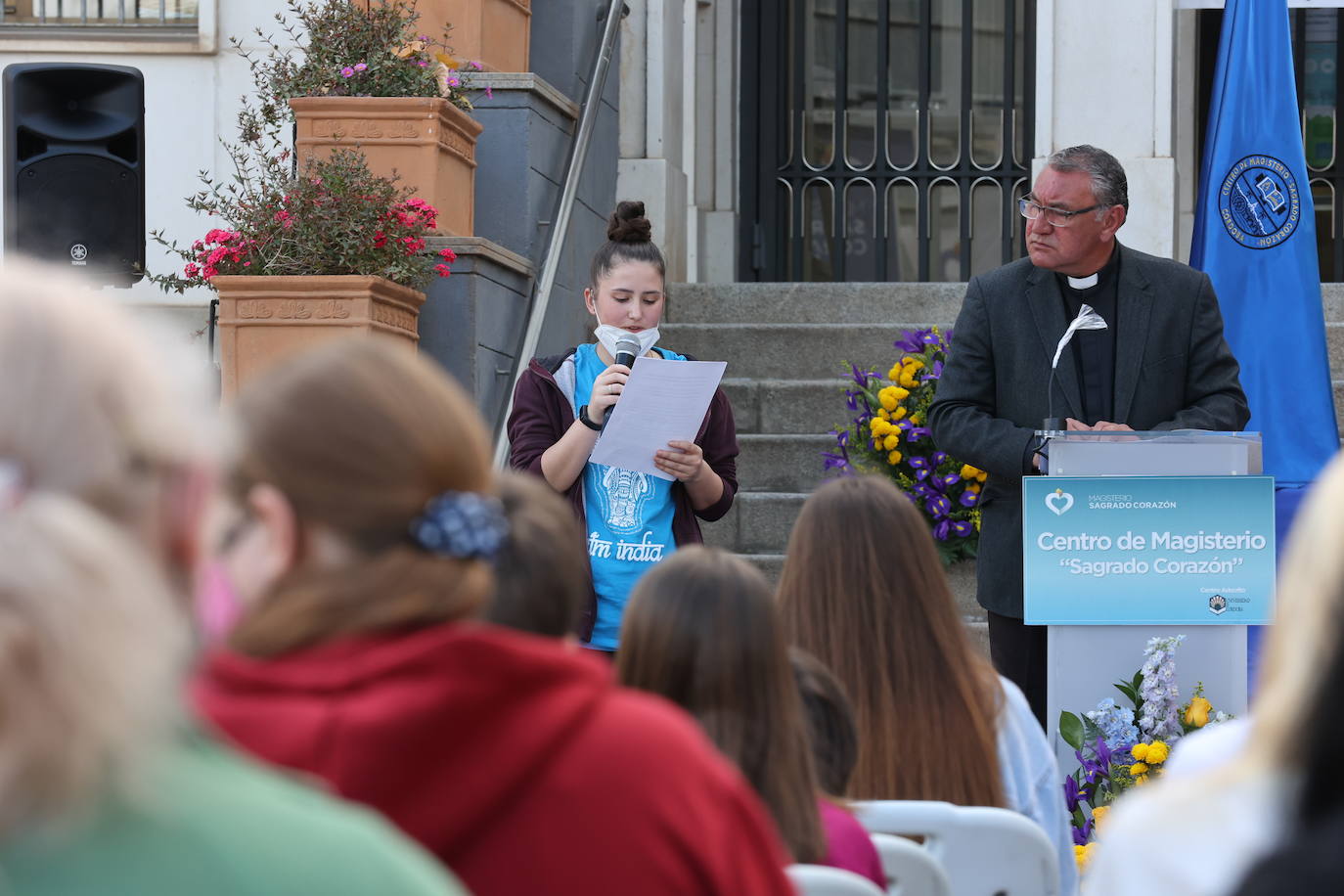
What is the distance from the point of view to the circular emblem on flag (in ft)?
20.9

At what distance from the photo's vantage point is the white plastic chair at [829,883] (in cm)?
207

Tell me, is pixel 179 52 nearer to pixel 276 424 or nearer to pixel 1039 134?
pixel 1039 134

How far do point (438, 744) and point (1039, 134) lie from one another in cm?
709

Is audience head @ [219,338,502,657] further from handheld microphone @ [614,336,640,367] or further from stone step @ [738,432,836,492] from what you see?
stone step @ [738,432,836,492]

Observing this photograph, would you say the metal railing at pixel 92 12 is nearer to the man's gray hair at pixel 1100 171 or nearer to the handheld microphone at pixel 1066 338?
the man's gray hair at pixel 1100 171

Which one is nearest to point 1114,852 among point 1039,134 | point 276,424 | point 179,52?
point 276,424

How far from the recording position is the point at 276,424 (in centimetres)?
152

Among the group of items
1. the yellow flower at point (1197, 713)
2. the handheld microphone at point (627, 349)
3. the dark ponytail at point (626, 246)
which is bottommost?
the yellow flower at point (1197, 713)

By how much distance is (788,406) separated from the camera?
24.4 feet

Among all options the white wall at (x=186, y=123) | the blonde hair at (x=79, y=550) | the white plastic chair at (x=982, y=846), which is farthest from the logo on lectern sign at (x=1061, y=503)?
the white wall at (x=186, y=123)

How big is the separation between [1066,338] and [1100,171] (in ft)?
1.66

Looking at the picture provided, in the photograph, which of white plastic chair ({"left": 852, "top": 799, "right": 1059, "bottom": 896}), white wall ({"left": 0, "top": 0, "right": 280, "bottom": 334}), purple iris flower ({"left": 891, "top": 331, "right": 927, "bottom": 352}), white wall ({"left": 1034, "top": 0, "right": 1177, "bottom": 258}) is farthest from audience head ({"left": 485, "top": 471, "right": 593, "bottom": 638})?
white wall ({"left": 0, "top": 0, "right": 280, "bottom": 334})

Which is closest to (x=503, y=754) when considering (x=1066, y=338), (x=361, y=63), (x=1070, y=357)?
(x=1066, y=338)

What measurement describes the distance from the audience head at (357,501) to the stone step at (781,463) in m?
5.68
